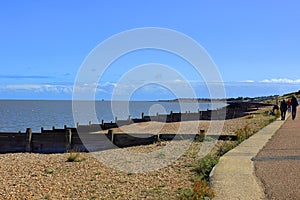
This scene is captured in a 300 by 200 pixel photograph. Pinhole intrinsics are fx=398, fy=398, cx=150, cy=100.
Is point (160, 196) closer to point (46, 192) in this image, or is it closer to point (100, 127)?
point (46, 192)

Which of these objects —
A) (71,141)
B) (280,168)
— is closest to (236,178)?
(280,168)

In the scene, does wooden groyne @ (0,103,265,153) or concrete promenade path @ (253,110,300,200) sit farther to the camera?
wooden groyne @ (0,103,265,153)

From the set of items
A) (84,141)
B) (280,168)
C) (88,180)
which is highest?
(280,168)

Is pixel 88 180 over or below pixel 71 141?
below

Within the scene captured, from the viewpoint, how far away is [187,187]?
9.23 m

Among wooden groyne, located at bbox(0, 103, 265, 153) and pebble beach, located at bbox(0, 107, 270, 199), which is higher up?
wooden groyne, located at bbox(0, 103, 265, 153)

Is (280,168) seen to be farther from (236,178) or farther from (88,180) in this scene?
(88,180)

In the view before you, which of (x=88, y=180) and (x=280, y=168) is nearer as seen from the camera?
(x=280, y=168)

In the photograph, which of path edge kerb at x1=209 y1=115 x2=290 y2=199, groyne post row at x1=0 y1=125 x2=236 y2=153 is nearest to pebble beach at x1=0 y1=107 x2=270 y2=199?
path edge kerb at x1=209 y1=115 x2=290 y2=199

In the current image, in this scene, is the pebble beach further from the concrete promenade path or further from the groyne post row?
the groyne post row

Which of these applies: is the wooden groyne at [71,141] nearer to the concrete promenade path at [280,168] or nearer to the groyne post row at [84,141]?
the groyne post row at [84,141]

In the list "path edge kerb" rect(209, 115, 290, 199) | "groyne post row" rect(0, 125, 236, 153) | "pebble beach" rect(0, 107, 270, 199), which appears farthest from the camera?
"groyne post row" rect(0, 125, 236, 153)

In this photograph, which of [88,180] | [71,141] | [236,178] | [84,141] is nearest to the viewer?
[236,178]

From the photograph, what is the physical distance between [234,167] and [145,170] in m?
3.15
